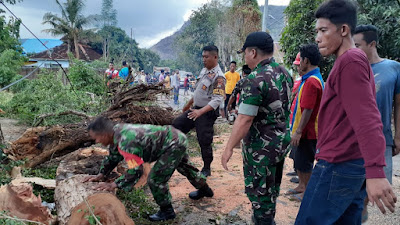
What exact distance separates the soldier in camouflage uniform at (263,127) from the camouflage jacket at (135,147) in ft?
2.56

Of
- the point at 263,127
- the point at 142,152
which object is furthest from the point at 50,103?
the point at 263,127

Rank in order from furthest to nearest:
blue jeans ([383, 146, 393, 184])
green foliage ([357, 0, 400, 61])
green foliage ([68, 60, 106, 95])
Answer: green foliage ([68, 60, 106, 95]), green foliage ([357, 0, 400, 61]), blue jeans ([383, 146, 393, 184])

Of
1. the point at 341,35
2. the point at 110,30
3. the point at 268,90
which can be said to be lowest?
the point at 268,90

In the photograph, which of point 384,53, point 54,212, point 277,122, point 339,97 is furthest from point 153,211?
point 384,53

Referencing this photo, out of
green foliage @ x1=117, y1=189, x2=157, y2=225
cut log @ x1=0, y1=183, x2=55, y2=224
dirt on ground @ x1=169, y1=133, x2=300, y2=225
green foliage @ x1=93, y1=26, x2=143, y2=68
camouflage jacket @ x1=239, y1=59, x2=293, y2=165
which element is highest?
green foliage @ x1=93, y1=26, x2=143, y2=68

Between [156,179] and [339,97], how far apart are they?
80.1 inches

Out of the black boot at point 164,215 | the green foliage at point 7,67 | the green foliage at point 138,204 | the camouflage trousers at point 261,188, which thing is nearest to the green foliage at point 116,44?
the green foliage at point 7,67

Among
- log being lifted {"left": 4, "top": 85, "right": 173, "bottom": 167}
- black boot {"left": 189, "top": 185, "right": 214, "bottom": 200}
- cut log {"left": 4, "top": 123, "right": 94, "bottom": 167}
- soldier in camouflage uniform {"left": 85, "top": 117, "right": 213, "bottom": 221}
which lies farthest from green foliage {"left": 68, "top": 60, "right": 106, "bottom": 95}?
soldier in camouflage uniform {"left": 85, "top": 117, "right": 213, "bottom": 221}

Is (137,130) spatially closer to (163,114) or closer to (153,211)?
(153,211)

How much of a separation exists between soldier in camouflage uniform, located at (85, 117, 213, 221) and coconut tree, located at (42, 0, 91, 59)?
35.5 metres

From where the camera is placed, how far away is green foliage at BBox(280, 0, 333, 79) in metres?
8.82

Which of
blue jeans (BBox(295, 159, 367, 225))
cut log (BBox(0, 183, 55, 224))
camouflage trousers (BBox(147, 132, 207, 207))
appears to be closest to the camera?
blue jeans (BBox(295, 159, 367, 225))

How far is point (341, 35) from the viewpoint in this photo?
1.81 metres

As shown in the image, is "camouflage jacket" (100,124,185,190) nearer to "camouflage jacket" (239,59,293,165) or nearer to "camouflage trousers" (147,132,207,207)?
"camouflage trousers" (147,132,207,207)
